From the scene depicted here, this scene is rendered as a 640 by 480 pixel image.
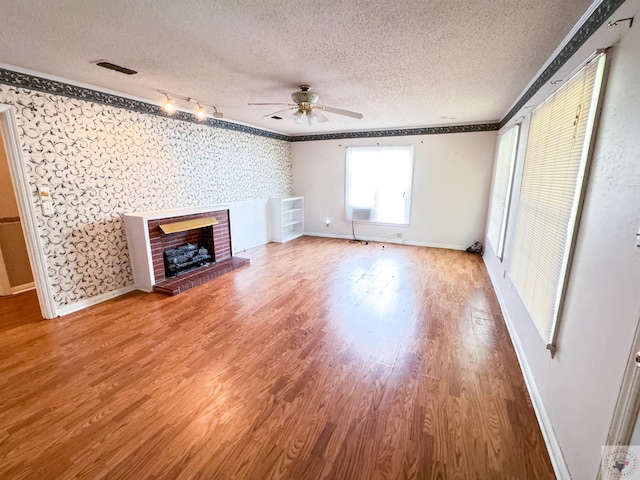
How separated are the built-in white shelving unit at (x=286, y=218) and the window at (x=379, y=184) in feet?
4.09

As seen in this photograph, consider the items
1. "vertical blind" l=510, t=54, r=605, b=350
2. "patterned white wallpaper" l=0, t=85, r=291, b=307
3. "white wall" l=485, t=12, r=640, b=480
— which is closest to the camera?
"white wall" l=485, t=12, r=640, b=480

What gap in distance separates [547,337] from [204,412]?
215cm

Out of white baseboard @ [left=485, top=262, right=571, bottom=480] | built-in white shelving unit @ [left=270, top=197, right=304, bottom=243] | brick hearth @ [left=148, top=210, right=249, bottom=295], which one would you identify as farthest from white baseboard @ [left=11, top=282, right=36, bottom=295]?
white baseboard @ [left=485, top=262, right=571, bottom=480]

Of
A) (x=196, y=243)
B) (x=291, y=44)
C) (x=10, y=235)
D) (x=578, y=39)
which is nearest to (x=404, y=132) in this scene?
(x=578, y=39)

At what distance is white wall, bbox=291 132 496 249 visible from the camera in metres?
5.14

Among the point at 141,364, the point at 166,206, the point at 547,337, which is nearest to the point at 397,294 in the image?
→ the point at 547,337

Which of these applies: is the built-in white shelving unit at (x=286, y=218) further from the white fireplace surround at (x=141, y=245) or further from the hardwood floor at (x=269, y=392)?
the hardwood floor at (x=269, y=392)

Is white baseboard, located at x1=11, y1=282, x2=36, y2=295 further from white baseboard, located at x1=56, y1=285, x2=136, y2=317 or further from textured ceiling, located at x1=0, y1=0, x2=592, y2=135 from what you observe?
textured ceiling, located at x1=0, y1=0, x2=592, y2=135

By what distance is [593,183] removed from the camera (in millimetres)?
1352

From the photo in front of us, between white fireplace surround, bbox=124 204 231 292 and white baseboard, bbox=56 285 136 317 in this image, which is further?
white fireplace surround, bbox=124 204 231 292

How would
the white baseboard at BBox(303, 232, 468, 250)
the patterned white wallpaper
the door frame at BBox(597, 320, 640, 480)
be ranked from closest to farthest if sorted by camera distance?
the door frame at BBox(597, 320, 640, 480) → the patterned white wallpaper → the white baseboard at BBox(303, 232, 468, 250)

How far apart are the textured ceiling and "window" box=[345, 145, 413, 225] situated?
250 cm

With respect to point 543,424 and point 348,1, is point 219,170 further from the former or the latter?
point 543,424

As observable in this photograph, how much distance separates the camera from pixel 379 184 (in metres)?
5.98
